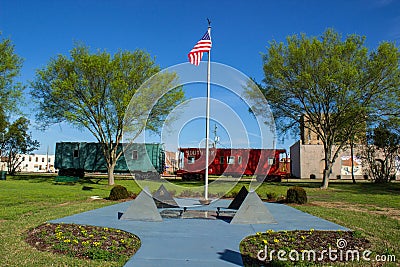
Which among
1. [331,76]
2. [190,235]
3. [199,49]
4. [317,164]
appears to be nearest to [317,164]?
[317,164]

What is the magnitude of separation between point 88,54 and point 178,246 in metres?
21.9

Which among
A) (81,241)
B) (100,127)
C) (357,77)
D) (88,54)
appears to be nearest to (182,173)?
(100,127)

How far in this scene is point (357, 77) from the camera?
23062 mm

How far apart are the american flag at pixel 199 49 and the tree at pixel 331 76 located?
13114 millimetres

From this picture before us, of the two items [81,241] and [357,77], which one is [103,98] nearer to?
[357,77]

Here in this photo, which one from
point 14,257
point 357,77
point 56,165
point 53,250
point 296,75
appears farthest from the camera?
point 56,165

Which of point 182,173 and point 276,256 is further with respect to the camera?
point 182,173

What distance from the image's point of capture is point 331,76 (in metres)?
23.3

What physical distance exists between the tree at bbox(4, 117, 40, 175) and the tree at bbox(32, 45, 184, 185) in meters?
19.0

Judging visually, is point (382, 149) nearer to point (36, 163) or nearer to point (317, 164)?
point (317, 164)

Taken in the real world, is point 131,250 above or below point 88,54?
below

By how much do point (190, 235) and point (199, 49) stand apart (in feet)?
23.2

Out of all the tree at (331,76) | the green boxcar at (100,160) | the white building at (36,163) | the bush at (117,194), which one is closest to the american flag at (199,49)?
the bush at (117,194)

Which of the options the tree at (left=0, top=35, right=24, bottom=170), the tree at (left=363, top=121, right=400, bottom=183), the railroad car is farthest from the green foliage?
the tree at (left=363, top=121, right=400, bottom=183)
